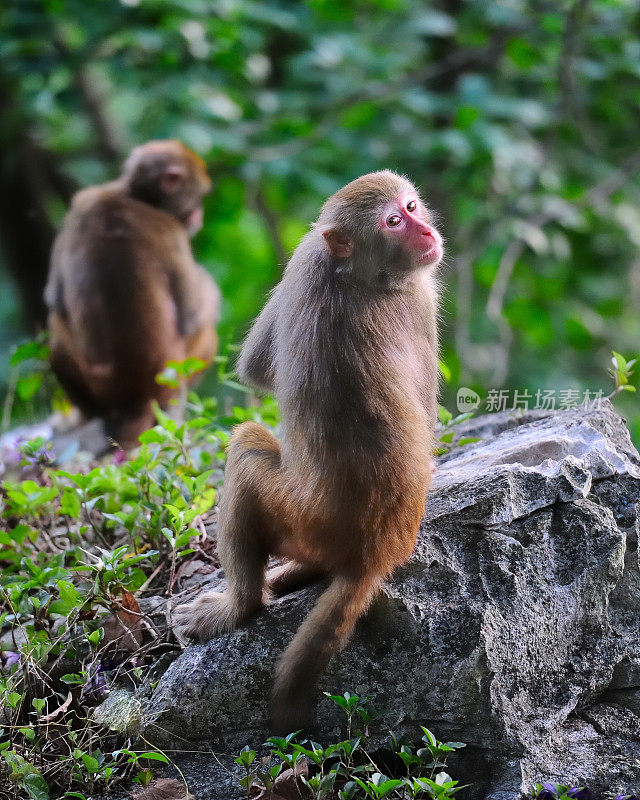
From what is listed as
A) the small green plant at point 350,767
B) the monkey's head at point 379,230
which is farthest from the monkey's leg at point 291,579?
the monkey's head at point 379,230

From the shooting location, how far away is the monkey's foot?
2.81m

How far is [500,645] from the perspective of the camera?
8.58 ft

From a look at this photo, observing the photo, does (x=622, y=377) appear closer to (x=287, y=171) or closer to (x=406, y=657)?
(x=406, y=657)

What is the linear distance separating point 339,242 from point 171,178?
3.81 m

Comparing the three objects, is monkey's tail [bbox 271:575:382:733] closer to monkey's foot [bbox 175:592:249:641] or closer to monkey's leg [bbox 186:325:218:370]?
monkey's foot [bbox 175:592:249:641]

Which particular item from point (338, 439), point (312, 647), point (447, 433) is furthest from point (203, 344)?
point (312, 647)

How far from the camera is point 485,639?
258cm

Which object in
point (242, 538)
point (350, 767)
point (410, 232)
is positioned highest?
point (410, 232)

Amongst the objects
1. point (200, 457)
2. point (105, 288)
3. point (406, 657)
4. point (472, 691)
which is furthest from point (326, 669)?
point (105, 288)

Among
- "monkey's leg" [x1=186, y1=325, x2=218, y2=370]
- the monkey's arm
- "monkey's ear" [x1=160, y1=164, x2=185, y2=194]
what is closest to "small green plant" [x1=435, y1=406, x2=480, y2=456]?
the monkey's arm

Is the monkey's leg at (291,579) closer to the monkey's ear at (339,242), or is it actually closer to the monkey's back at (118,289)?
the monkey's ear at (339,242)

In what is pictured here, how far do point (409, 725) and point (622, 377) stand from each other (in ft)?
4.67

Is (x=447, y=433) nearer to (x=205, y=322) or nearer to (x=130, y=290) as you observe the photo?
(x=130, y=290)

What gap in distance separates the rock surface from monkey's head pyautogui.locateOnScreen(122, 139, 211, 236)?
4068 millimetres
